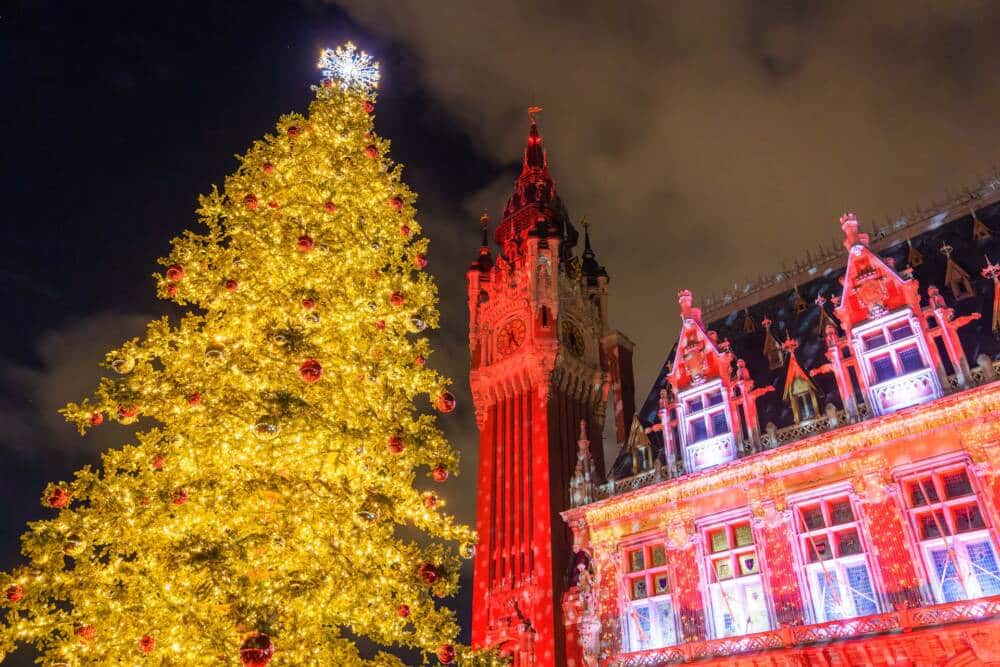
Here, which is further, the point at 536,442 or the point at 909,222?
the point at 536,442

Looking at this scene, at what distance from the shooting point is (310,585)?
36.0 ft

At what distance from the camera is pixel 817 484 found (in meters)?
22.3

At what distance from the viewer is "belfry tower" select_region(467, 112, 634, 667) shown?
36.4m

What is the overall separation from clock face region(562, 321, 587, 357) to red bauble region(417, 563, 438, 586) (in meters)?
33.3

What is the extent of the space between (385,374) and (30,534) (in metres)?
6.16

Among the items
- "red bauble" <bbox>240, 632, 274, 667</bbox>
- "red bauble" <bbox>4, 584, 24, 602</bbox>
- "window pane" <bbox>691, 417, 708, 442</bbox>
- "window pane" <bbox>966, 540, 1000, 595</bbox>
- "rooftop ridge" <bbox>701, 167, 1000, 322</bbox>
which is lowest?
"red bauble" <bbox>240, 632, 274, 667</bbox>

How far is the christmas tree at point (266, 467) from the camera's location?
10492 millimetres

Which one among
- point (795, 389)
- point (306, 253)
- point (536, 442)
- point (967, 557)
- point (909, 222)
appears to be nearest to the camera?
point (306, 253)

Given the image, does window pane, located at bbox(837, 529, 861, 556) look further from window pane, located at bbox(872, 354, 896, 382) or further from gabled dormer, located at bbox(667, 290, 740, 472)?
window pane, located at bbox(872, 354, 896, 382)

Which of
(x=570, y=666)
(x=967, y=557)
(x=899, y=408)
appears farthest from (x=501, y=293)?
(x=967, y=557)

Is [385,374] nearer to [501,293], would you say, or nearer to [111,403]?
[111,403]

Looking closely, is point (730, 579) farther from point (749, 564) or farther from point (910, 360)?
point (910, 360)

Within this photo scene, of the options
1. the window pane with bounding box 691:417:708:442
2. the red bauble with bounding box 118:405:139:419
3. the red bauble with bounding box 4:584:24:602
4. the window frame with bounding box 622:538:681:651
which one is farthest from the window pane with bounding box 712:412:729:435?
the red bauble with bounding box 4:584:24:602

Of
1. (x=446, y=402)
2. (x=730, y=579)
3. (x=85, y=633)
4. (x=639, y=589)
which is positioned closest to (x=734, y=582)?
(x=730, y=579)
